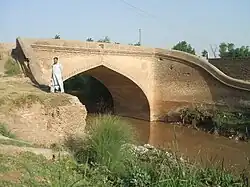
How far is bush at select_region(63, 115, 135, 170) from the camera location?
210 inches

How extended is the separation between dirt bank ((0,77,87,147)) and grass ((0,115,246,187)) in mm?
1890

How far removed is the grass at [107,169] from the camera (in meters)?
4.00

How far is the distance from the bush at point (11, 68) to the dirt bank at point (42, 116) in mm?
3954

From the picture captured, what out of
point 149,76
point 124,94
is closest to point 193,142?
point 149,76

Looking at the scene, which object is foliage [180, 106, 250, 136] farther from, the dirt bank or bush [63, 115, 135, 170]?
bush [63, 115, 135, 170]

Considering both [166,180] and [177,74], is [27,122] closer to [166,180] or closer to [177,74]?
[166,180]

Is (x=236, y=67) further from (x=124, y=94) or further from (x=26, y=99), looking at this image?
(x=26, y=99)

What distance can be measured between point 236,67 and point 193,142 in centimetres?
643

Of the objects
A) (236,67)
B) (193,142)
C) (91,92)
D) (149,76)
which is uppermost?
(236,67)

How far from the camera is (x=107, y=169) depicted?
504 centimetres

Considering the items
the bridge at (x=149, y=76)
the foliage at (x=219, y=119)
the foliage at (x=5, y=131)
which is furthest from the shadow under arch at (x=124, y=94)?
the foliage at (x=5, y=131)

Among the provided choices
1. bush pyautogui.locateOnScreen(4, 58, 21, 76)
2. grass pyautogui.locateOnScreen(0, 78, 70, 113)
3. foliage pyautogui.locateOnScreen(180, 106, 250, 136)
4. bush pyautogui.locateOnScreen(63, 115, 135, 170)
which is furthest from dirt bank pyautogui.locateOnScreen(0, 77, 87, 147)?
foliage pyautogui.locateOnScreen(180, 106, 250, 136)

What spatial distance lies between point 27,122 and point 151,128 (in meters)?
12.5

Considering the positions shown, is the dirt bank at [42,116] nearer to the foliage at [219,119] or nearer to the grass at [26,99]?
the grass at [26,99]
